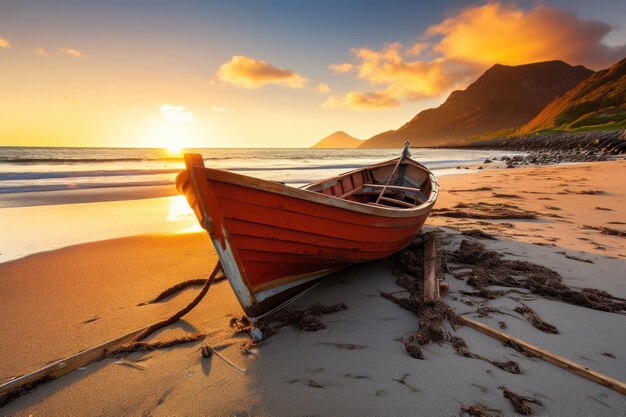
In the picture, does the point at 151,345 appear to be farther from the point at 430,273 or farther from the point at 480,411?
the point at 430,273

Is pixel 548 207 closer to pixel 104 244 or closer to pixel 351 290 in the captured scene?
pixel 351 290

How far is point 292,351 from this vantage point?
10.3 ft

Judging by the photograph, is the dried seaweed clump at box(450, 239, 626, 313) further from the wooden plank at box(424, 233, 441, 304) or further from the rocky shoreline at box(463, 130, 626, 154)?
the rocky shoreline at box(463, 130, 626, 154)

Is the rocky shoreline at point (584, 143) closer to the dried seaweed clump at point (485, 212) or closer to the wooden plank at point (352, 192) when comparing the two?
the dried seaweed clump at point (485, 212)

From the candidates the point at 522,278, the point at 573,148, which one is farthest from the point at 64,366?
the point at 573,148

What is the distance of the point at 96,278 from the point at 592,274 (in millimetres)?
7371

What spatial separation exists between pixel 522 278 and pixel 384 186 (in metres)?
3.54

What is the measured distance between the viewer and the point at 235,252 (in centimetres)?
321

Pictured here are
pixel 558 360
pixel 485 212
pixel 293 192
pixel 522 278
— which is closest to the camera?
pixel 558 360

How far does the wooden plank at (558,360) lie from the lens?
2.43 metres

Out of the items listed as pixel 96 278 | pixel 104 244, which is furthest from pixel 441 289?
pixel 104 244

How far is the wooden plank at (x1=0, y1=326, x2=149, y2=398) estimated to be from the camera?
2.56 metres

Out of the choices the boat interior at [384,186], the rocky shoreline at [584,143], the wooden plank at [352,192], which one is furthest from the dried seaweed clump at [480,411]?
the rocky shoreline at [584,143]

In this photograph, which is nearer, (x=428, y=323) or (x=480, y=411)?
(x=480, y=411)
